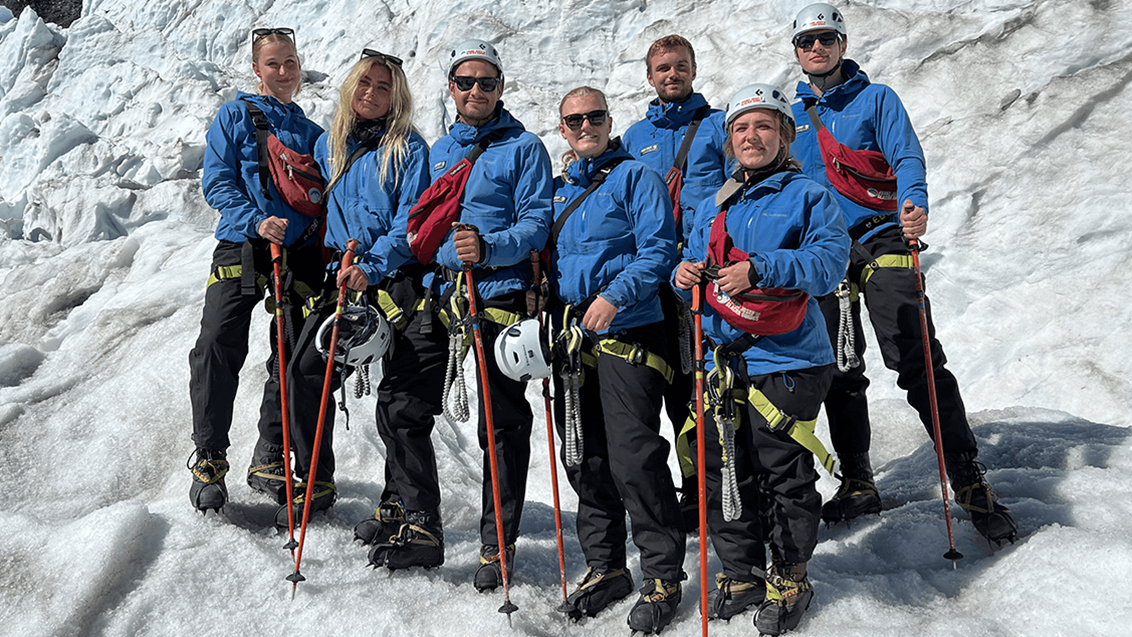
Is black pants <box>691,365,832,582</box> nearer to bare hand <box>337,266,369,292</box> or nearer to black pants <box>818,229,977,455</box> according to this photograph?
black pants <box>818,229,977,455</box>

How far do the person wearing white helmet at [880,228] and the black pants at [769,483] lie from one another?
0.91 meters

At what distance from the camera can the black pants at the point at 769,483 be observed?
10.5 feet

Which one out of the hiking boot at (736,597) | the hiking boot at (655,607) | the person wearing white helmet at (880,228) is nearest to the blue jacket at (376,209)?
the hiking boot at (655,607)

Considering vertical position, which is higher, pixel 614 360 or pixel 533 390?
pixel 614 360

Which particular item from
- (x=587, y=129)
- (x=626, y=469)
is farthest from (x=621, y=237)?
(x=626, y=469)

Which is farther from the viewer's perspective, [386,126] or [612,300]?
[386,126]

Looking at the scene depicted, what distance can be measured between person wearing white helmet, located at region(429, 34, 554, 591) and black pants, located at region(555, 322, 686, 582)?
309 millimetres

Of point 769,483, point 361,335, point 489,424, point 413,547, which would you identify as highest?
point 361,335

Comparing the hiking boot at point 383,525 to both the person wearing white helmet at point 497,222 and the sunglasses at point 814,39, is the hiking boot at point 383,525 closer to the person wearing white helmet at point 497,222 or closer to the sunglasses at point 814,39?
the person wearing white helmet at point 497,222

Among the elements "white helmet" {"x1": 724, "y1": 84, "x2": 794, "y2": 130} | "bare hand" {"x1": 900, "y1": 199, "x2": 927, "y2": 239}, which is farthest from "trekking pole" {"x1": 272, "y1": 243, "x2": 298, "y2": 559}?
"bare hand" {"x1": 900, "y1": 199, "x2": 927, "y2": 239}

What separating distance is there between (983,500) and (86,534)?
4.42m

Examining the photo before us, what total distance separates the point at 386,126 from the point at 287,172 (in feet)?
2.10

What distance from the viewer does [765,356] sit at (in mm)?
3262

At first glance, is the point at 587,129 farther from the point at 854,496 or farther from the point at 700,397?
the point at 854,496
